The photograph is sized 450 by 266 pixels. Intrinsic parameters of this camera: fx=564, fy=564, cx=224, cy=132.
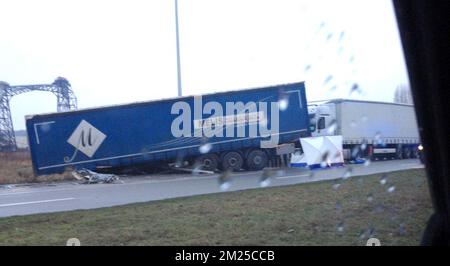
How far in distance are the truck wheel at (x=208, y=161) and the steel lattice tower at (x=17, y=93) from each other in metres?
8.32

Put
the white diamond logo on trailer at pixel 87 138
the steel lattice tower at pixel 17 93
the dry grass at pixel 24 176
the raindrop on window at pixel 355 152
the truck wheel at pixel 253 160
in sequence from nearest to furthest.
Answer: the raindrop on window at pixel 355 152 < the steel lattice tower at pixel 17 93 < the truck wheel at pixel 253 160 < the dry grass at pixel 24 176 < the white diamond logo on trailer at pixel 87 138

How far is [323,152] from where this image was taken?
859 centimetres

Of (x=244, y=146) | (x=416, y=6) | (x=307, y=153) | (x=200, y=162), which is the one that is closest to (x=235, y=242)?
(x=416, y=6)

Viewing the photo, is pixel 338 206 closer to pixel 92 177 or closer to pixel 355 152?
pixel 355 152

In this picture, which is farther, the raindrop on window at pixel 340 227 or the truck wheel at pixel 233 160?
the truck wheel at pixel 233 160

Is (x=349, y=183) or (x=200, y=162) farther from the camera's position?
(x=200, y=162)

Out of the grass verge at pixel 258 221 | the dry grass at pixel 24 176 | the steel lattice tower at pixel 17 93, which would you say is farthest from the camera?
the dry grass at pixel 24 176

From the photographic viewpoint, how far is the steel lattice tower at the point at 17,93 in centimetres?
831

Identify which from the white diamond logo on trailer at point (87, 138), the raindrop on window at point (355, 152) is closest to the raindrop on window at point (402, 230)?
the raindrop on window at point (355, 152)

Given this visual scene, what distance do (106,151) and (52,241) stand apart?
57.6 feet

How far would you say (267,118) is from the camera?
1335 centimetres

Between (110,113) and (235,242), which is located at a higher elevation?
(110,113)

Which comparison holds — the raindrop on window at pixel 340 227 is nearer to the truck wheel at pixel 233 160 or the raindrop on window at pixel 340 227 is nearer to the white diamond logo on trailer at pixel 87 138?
the truck wheel at pixel 233 160
